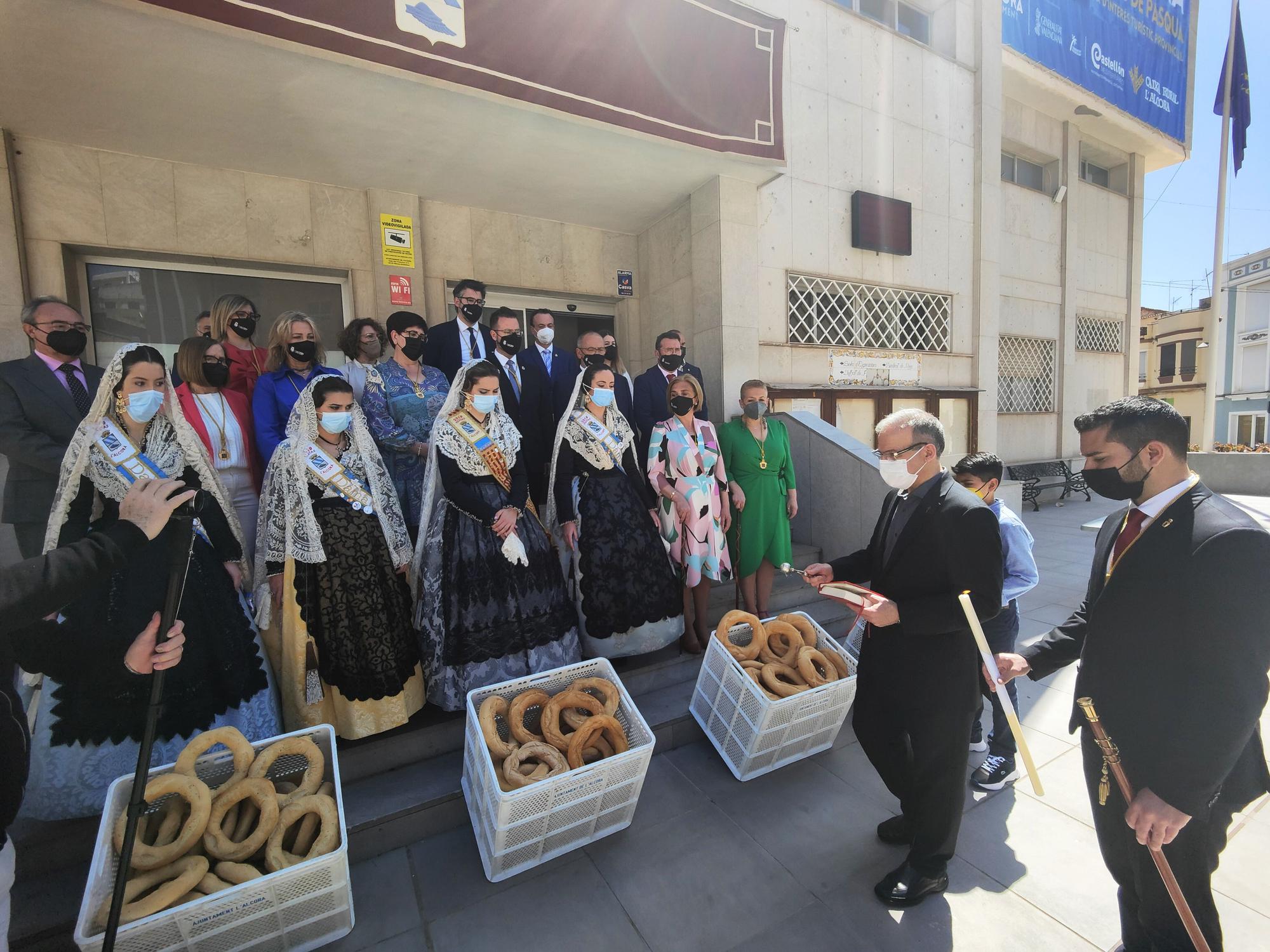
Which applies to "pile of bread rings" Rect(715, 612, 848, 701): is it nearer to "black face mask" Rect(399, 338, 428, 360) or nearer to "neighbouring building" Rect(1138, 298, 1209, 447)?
"black face mask" Rect(399, 338, 428, 360)

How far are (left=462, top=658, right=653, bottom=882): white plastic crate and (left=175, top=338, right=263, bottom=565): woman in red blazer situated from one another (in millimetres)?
1503

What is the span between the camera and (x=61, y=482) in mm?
2100

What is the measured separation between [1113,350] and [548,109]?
12.5 meters

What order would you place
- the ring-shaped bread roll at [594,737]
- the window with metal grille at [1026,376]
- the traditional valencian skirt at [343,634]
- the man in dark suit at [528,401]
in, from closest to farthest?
the ring-shaped bread roll at [594,737] < the traditional valencian skirt at [343,634] < the man in dark suit at [528,401] < the window with metal grille at [1026,376]

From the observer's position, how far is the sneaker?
2688 millimetres

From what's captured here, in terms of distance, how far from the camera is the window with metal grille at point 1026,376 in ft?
31.2

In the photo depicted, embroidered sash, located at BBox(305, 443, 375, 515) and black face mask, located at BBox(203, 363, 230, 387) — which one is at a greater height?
black face mask, located at BBox(203, 363, 230, 387)

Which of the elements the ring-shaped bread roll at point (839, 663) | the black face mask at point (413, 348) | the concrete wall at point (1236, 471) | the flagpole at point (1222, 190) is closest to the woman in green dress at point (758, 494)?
the ring-shaped bread roll at point (839, 663)

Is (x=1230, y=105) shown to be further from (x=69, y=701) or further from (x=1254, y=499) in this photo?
(x=69, y=701)

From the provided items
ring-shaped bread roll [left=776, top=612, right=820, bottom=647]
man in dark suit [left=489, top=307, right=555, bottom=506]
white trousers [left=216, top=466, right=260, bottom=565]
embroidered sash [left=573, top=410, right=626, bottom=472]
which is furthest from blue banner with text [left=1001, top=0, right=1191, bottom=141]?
white trousers [left=216, top=466, right=260, bottom=565]

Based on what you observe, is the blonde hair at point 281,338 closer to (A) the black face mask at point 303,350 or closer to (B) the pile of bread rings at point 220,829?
(A) the black face mask at point 303,350

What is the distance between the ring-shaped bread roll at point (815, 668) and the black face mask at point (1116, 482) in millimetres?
1475

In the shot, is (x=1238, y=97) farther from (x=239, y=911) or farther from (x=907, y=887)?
(x=239, y=911)

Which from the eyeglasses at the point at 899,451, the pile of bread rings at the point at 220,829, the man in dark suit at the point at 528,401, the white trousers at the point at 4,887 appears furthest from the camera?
the man in dark suit at the point at 528,401
